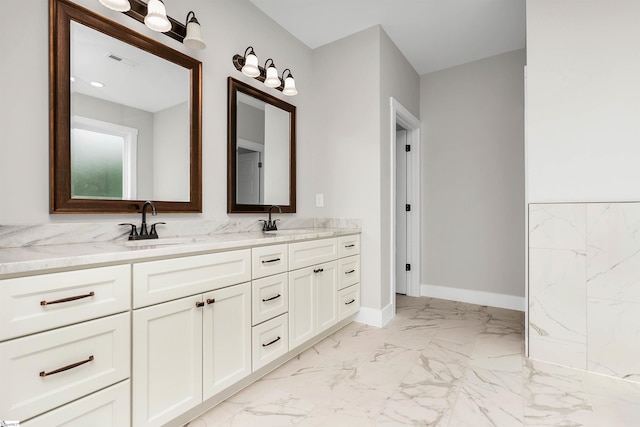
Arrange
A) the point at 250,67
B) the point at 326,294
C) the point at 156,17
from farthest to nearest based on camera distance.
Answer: the point at 326,294
the point at 250,67
the point at 156,17

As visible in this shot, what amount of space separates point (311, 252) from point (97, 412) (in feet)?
4.48

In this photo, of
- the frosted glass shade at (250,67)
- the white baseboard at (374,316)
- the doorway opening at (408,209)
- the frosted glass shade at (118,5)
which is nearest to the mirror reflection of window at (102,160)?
the frosted glass shade at (118,5)

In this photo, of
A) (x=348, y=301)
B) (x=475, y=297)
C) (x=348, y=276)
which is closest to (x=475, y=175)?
(x=475, y=297)

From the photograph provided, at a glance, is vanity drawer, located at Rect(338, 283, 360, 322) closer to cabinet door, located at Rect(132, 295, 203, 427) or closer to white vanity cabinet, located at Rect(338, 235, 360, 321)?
white vanity cabinet, located at Rect(338, 235, 360, 321)

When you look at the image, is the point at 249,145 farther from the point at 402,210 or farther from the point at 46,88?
the point at 402,210

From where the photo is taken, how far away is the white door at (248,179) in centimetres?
232

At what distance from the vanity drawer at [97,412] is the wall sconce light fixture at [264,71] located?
1.96 m

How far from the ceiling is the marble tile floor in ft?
8.66

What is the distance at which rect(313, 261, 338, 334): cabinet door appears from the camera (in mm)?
2252

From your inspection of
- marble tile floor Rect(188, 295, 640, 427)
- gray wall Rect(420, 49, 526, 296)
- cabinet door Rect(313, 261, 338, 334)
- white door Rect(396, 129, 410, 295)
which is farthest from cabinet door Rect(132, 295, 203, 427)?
gray wall Rect(420, 49, 526, 296)

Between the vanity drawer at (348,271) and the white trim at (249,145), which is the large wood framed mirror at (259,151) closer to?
the white trim at (249,145)

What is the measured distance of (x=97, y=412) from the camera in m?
1.11

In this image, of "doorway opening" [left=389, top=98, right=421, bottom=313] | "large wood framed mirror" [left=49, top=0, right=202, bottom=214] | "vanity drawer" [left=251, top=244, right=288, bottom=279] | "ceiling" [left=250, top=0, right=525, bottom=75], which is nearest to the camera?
"large wood framed mirror" [left=49, top=0, right=202, bottom=214]

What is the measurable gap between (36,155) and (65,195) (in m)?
0.20
